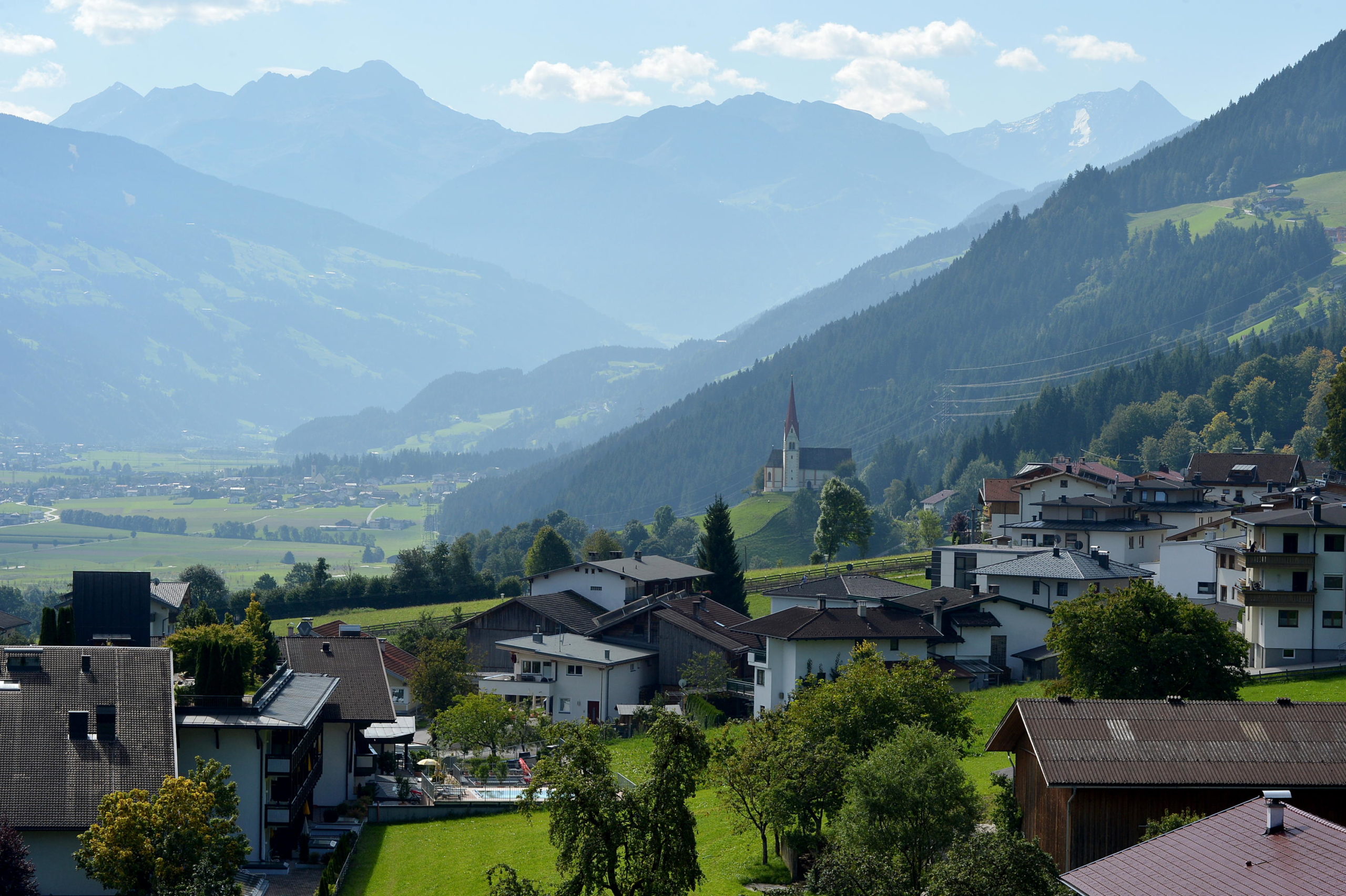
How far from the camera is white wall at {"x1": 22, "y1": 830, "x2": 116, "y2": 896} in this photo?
3425cm

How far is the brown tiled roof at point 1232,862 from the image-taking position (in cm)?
2083

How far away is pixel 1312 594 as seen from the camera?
186ft

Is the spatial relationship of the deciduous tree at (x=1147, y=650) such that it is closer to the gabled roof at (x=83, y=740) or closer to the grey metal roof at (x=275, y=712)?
the grey metal roof at (x=275, y=712)

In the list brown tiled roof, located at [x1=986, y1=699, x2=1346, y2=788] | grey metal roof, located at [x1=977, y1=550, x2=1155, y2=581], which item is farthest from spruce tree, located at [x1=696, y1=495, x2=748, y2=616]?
brown tiled roof, located at [x1=986, y1=699, x2=1346, y2=788]

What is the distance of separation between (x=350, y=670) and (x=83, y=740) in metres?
18.5

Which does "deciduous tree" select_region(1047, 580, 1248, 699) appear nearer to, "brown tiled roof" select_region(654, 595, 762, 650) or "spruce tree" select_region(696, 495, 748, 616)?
"brown tiled roof" select_region(654, 595, 762, 650)

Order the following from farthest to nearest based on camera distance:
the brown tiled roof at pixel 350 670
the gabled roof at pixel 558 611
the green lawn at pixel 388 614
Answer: the green lawn at pixel 388 614
the gabled roof at pixel 558 611
the brown tiled roof at pixel 350 670

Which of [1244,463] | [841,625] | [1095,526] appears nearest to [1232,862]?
[841,625]

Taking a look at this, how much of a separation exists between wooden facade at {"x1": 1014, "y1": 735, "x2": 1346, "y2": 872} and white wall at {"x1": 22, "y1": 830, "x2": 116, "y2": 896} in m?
23.4

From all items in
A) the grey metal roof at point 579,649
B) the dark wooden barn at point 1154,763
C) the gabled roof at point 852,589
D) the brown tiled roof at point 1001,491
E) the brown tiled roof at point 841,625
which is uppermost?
the brown tiled roof at point 1001,491

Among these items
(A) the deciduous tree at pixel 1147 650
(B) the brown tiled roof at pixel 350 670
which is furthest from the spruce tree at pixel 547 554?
(A) the deciduous tree at pixel 1147 650

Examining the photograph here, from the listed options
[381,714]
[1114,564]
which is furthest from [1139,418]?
[381,714]

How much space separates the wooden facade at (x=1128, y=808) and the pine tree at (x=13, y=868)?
22.6m

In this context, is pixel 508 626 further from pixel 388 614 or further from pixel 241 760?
pixel 241 760
